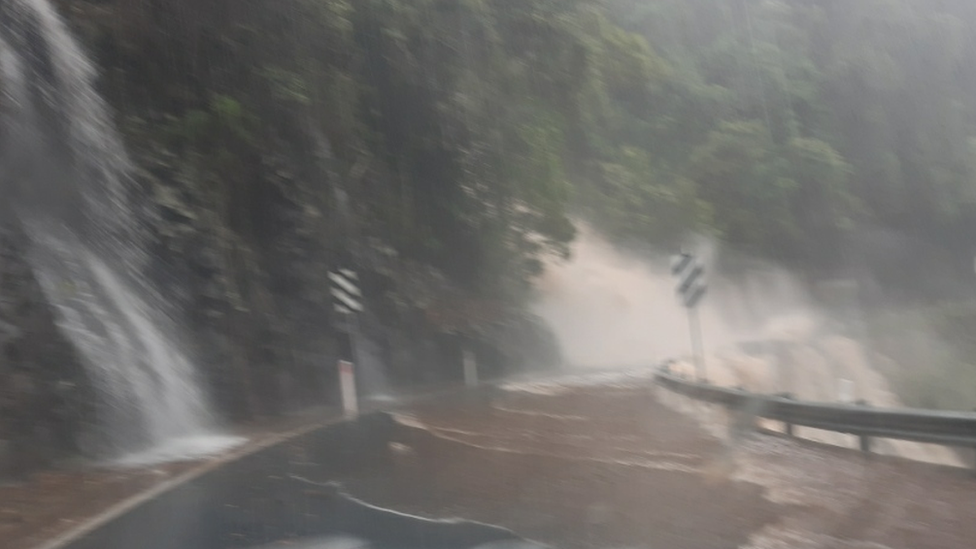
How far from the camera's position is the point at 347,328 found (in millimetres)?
21047

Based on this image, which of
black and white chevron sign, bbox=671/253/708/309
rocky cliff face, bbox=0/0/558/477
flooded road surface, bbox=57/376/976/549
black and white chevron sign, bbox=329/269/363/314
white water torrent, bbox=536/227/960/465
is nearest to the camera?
flooded road surface, bbox=57/376/976/549

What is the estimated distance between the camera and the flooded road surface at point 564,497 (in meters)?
6.96

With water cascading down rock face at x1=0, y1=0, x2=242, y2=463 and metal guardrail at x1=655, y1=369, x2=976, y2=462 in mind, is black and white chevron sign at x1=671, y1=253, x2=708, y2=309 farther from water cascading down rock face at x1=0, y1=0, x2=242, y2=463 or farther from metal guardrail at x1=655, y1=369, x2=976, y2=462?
water cascading down rock face at x1=0, y1=0, x2=242, y2=463

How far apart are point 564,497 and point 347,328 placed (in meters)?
13.1

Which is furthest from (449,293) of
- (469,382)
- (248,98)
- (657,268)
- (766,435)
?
(766,435)

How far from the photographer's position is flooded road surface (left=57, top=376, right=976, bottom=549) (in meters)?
6.96

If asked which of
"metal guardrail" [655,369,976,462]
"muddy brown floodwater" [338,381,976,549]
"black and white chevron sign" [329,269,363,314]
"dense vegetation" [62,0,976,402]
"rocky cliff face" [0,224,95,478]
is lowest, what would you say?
"muddy brown floodwater" [338,381,976,549]

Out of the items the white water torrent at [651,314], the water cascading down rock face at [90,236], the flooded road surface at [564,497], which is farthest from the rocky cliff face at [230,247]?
the white water torrent at [651,314]

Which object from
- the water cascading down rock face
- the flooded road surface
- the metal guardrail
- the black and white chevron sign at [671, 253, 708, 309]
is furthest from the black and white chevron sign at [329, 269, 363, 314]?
the metal guardrail

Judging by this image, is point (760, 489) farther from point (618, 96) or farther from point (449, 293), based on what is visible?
point (618, 96)

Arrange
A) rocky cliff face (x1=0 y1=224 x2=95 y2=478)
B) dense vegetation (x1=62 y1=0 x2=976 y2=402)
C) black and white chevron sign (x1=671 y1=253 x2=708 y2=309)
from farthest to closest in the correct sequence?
dense vegetation (x1=62 y1=0 x2=976 y2=402) < black and white chevron sign (x1=671 y1=253 x2=708 y2=309) < rocky cliff face (x1=0 y1=224 x2=95 y2=478)

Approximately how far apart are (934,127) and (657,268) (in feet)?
32.9

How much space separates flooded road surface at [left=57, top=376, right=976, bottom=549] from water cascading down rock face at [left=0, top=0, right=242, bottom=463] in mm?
2248

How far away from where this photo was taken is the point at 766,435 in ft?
39.2
